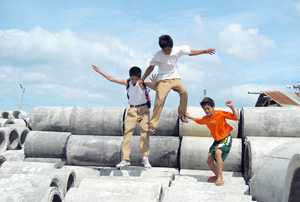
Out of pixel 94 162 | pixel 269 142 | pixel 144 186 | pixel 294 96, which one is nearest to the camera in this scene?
pixel 144 186

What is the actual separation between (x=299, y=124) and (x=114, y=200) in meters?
4.15

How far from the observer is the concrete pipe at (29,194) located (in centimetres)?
341

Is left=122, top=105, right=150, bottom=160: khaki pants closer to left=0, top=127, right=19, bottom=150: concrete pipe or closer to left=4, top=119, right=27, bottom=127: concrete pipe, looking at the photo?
left=0, top=127, right=19, bottom=150: concrete pipe

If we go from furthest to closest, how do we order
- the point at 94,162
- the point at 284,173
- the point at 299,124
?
the point at 94,162
the point at 299,124
the point at 284,173

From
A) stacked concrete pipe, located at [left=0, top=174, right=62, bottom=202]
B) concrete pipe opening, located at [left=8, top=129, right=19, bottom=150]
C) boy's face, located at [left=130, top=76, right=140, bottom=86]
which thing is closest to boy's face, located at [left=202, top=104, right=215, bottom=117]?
boy's face, located at [left=130, top=76, right=140, bottom=86]

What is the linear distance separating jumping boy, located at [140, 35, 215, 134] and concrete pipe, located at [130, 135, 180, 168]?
86 cm

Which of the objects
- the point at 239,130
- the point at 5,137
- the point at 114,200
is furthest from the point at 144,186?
the point at 5,137

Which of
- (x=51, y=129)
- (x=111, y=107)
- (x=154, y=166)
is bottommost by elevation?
(x=154, y=166)

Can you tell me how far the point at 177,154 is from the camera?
20.1 ft

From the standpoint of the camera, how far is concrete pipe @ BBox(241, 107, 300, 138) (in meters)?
5.97

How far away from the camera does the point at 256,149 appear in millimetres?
5223

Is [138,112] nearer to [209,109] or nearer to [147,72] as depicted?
[147,72]

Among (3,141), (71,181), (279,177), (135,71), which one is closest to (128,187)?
(71,181)

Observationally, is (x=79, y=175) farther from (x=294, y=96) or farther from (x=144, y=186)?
(x=294, y=96)
